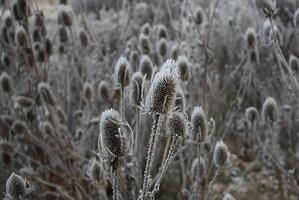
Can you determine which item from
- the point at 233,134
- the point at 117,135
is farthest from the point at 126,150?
the point at 233,134

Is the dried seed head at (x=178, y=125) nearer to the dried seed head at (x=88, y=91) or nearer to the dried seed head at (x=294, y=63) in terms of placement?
the dried seed head at (x=294, y=63)

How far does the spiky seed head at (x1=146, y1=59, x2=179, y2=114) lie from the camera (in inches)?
49.4

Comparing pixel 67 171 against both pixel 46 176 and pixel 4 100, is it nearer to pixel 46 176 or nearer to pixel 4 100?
pixel 46 176

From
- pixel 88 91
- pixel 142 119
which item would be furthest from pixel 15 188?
pixel 88 91

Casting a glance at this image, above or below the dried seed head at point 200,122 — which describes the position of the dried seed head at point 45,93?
below

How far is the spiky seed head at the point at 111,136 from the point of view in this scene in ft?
4.24

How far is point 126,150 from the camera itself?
4.31 ft

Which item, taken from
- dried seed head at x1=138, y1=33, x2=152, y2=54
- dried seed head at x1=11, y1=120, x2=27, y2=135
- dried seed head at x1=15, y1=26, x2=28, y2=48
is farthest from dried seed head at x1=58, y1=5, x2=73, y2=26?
dried seed head at x1=11, y1=120, x2=27, y2=135

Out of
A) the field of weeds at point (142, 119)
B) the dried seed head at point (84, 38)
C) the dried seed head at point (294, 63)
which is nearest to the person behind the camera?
the field of weeds at point (142, 119)

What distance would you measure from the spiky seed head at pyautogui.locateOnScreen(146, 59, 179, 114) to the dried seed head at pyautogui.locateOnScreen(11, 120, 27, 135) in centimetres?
150

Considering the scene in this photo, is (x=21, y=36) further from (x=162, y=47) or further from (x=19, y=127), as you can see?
(x=162, y=47)

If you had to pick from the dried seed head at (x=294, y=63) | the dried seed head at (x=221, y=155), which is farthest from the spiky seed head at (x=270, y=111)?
the dried seed head at (x=221, y=155)

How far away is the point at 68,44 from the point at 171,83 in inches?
77.3

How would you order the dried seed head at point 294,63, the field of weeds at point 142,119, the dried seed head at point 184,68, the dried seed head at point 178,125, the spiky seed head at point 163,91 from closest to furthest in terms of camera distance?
the spiky seed head at point 163,91, the dried seed head at point 178,125, the field of weeds at point 142,119, the dried seed head at point 184,68, the dried seed head at point 294,63
